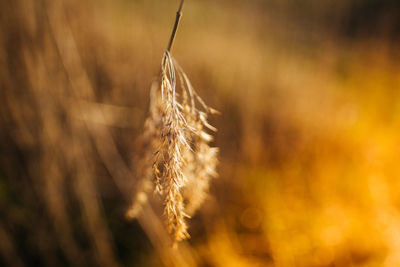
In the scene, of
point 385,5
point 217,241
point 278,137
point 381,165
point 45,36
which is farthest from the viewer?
point 385,5

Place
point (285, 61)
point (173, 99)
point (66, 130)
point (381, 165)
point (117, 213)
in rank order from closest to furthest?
point (173, 99) → point (66, 130) → point (117, 213) → point (381, 165) → point (285, 61)

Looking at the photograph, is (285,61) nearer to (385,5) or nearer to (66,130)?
(385,5)

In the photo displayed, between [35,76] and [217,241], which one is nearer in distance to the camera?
[35,76]

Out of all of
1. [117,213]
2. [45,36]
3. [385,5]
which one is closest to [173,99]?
[45,36]

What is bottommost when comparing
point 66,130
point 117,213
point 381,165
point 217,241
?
point 117,213

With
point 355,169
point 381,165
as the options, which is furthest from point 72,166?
point 381,165

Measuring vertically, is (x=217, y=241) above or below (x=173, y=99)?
below
